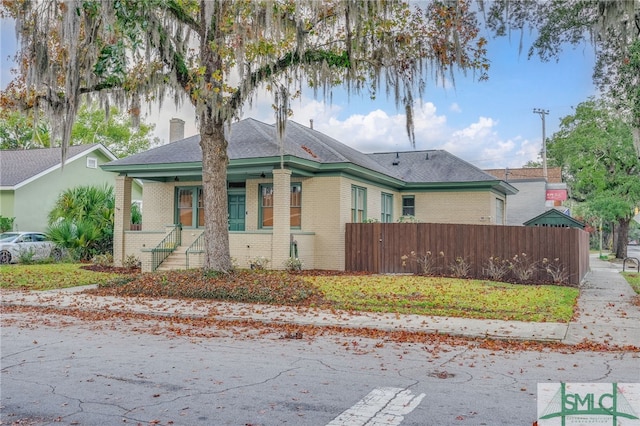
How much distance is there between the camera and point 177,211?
70.5 feet

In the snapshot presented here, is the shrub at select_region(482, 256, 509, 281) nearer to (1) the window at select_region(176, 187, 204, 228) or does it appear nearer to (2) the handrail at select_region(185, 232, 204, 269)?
(2) the handrail at select_region(185, 232, 204, 269)

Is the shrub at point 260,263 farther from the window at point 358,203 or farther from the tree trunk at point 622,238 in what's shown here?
the tree trunk at point 622,238

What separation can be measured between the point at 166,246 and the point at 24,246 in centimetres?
760

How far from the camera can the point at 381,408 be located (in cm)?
499

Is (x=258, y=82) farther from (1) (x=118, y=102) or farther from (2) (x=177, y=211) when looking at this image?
(2) (x=177, y=211)

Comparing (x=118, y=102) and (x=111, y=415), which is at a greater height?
(x=118, y=102)

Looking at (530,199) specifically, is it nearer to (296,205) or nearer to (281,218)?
(296,205)

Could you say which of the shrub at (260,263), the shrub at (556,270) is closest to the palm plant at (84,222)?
the shrub at (260,263)

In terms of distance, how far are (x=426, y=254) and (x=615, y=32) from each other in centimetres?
899

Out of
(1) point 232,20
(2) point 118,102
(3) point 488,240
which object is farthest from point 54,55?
(3) point 488,240

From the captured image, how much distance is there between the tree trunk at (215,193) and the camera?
1470 centimetres

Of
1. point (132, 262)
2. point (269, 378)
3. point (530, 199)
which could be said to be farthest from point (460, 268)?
point (530, 199)

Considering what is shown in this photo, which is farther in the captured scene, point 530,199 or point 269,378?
point 530,199

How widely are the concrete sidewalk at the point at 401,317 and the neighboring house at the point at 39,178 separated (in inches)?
608
